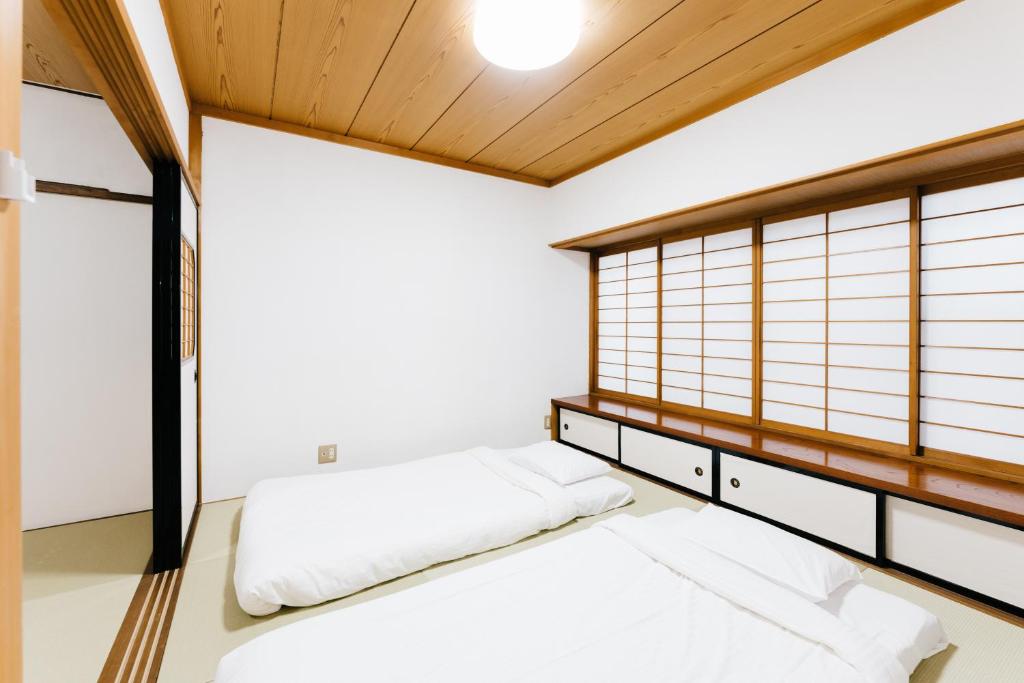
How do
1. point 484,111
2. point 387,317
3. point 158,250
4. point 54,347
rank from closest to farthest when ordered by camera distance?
1. point 158,250
2. point 54,347
3. point 484,111
4. point 387,317

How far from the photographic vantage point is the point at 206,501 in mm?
2826

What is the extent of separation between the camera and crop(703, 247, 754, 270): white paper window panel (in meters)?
3.00

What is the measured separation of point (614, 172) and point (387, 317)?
2068 mm

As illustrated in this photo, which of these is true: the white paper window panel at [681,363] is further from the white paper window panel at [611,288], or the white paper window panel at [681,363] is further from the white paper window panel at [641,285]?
the white paper window panel at [611,288]

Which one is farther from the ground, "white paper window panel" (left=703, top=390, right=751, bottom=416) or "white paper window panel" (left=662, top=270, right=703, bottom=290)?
"white paper window panel" (left=662, top=270, right=703, bottom=290)

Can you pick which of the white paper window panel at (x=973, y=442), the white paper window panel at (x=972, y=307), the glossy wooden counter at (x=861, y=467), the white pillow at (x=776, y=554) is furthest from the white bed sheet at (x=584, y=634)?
the white paper window panel at (x=972, y=307)

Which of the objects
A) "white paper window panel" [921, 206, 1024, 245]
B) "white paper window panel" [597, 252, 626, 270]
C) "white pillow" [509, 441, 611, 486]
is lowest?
"white pillow" [509, 441, 611, 486]

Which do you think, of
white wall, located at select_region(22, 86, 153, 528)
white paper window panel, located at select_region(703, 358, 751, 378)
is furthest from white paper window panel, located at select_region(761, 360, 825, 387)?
white wall, located at select_region(22, 86, 153, 528)

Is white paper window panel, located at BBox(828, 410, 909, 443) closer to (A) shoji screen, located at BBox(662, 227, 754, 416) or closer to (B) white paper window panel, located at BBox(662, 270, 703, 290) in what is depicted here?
(A) shoji screen, located at BBox(662, 227, 754, 416)

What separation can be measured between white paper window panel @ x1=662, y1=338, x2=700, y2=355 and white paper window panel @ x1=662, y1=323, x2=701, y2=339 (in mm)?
30

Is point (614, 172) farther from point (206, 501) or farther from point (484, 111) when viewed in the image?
point (206, 501)

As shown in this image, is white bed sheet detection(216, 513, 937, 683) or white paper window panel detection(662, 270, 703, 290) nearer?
white bed sheet detection(216, 513, 937, 683)

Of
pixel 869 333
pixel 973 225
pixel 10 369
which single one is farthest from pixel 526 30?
pixel 869 333

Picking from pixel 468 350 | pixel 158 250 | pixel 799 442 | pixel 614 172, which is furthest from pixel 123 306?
pixel 799 442
